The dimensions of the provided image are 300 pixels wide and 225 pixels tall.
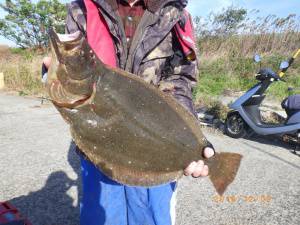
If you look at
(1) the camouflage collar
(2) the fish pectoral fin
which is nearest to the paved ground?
(2) the fish pectoral fin

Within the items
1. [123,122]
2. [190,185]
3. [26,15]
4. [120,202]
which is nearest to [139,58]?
[123,122]

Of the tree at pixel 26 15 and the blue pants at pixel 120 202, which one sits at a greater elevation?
the blue pants at pixel 120 202

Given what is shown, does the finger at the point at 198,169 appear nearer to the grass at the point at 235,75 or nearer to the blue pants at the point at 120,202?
the blue pants at the point at 120,202

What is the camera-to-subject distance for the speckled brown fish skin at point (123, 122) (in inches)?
64.8

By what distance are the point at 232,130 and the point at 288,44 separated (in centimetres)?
765

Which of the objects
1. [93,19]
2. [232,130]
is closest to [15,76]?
[232,130]

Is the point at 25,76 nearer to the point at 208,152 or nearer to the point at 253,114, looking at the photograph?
the point at 253,114

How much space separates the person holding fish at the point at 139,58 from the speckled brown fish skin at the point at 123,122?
0.44 ft

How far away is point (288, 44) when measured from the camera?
13.4m

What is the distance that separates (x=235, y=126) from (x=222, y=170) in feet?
17.4

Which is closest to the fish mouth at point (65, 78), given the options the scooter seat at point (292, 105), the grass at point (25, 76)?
the scooter seat at point (292, 105)

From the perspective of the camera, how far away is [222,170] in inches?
82.0

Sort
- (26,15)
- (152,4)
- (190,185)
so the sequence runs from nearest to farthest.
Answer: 1. (152,4)
2. (190,185)
3. (26,15)

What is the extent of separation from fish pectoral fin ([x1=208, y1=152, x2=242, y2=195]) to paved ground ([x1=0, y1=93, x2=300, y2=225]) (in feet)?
6.74
